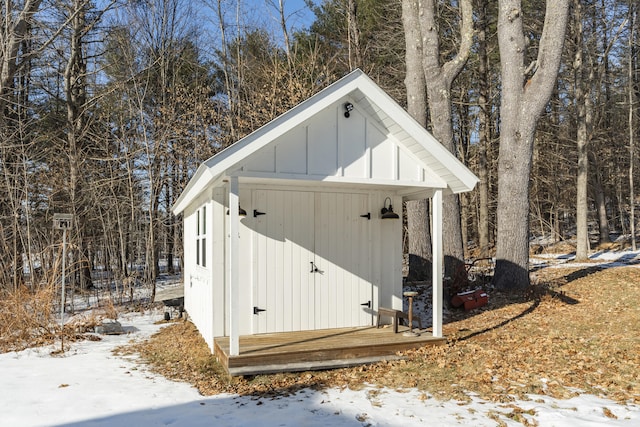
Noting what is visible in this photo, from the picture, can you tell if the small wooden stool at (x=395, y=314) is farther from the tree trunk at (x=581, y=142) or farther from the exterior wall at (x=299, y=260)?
the tree trunk at (x=581, y=142)

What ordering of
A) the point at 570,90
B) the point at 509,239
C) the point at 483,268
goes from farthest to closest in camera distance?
the point at 570,90 < the point at 483,268 < the point at 509,239

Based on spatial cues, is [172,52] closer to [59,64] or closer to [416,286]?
[59,64]

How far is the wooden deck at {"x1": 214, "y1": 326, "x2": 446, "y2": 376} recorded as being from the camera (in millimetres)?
4883

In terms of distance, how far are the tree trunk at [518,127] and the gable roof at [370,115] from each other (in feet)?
10.7

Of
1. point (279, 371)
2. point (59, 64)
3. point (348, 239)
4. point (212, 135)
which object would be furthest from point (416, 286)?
point (59, 64)

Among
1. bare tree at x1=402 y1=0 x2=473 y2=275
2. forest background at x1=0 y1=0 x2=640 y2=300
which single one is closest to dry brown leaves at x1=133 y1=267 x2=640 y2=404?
bare tree at x1=402 y1=0 x2=473 y2=275

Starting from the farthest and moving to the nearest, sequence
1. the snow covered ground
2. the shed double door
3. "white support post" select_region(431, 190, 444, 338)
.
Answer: the shed double door
"white support post" select_region(431, 190, 444, 338)
the snow covered ground

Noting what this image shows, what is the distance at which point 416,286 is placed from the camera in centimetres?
902

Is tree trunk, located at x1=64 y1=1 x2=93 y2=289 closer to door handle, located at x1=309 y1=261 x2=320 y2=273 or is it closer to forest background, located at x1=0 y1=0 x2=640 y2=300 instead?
forest background, located at x1=0 y1=0 x2=640 y2=300

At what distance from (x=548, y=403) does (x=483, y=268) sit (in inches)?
320

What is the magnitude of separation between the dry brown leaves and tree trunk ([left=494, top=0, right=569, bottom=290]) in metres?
0.91

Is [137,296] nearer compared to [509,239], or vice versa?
[509,239]

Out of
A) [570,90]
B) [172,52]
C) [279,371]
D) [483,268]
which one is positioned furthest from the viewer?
[570,90]

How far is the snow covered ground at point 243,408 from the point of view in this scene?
3.76m
